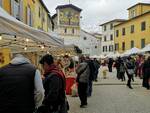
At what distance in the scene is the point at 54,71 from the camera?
6082 mm

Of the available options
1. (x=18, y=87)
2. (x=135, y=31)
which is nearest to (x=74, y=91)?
(x=18, y=87)

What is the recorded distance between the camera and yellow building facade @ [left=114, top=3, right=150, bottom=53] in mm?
58781

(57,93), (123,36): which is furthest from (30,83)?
(123,36)

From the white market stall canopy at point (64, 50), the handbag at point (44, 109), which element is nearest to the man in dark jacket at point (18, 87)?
the handbag at point (44, 109)

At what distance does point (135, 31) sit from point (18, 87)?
60.2m

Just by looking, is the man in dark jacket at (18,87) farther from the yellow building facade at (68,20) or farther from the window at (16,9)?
the yellow building facade at (68,20)

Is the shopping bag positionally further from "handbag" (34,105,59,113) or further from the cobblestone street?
"handbag" (34,105,59,113)

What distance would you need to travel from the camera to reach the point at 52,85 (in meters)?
5.97

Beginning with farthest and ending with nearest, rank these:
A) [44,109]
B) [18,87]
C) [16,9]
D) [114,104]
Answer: [16,9]
[114,104]
[44,109]
[18,87]

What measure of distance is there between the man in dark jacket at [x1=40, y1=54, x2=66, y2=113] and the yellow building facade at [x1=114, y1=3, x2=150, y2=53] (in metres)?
52.3

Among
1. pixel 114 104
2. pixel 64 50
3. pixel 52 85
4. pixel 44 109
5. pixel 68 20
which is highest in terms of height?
pixel 68 20

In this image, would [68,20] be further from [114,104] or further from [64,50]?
[114,104]

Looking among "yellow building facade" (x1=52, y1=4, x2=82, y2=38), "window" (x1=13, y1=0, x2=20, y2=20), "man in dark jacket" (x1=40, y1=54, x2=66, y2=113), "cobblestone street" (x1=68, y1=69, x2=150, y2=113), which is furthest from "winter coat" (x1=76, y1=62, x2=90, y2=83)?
"yellow building facade" (x1=52, y1=4, x2=82, y2=38)

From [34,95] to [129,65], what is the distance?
15.0 meters
